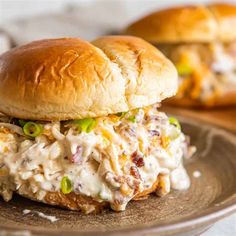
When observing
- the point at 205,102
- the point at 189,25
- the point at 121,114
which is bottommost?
the point at 205,102

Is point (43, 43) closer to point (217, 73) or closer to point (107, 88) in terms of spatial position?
point (107, 88)

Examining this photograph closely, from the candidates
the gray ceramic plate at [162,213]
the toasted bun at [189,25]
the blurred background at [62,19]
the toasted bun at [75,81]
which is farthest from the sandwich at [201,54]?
the toasted bun at [75,81]

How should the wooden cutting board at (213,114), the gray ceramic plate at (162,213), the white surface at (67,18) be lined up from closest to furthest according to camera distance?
1. the gray ceramic plate at (162,213)
2. the wooden cutting board at (213,114)
3. the white surface at (67,18)

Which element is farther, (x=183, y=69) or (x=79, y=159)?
(x=183, y=69)

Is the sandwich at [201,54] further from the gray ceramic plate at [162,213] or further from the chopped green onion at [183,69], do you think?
the gray ceramic plate at [162,213]

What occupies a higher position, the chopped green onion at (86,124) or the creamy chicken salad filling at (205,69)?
the chopped green onion at (86,124)

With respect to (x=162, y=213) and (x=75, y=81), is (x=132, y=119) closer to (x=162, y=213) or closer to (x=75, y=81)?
(x=75, y=81)

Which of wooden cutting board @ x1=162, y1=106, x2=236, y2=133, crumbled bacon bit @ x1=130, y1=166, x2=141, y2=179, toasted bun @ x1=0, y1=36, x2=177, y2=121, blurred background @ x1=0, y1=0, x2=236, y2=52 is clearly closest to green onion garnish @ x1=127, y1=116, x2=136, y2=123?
toasted bun @ x1=0, y1=36, x2=177, y2=121

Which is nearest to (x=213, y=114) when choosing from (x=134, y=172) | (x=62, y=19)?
(x=62, y=19)
